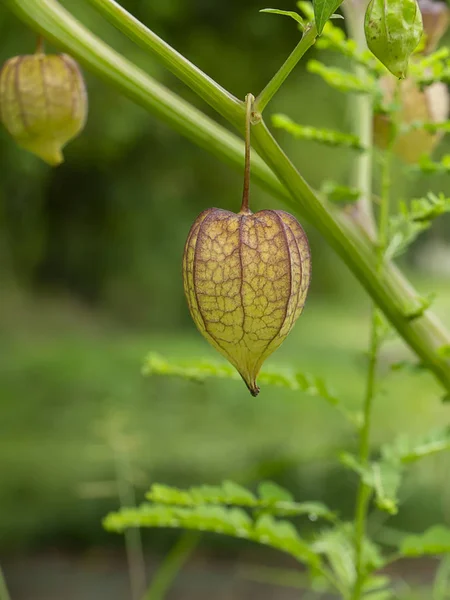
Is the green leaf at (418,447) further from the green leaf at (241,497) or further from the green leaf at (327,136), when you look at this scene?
the green leaf at (327,136)

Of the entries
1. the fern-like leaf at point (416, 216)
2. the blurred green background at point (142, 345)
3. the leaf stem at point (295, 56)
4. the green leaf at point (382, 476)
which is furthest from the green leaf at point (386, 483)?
the blurred green background at point (142, 345)

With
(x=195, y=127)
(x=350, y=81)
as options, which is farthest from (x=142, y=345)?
(x=195, y=127)

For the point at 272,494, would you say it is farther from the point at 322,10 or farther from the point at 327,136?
the point at 322,10

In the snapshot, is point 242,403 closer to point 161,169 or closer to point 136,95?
point 161,169

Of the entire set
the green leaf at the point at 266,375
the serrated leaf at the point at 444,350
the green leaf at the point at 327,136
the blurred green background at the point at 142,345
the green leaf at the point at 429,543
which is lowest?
the green leaf at the point at 429,543

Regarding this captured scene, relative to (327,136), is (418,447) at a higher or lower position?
lower

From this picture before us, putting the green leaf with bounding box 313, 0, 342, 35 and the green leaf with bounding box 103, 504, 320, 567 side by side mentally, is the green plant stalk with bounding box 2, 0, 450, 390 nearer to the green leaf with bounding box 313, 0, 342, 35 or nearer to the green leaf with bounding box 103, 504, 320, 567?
the green leaf with bounding box 313, 0, 342, 35

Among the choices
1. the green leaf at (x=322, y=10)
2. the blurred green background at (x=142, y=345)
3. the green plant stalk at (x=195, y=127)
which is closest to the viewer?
the green leaf at (x=322, y=10)

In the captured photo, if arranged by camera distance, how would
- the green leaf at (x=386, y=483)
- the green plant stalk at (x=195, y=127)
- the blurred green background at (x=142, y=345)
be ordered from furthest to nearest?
the blurred green background at (x=142, y=345), the green leaf at (x=386, y=483), the green plant stalk at (x=195, y=127)

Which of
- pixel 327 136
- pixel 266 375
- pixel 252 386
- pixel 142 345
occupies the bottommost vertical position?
pixel 252 386
